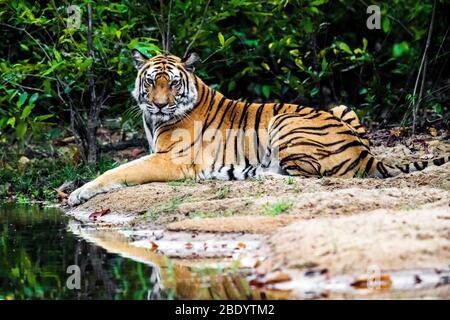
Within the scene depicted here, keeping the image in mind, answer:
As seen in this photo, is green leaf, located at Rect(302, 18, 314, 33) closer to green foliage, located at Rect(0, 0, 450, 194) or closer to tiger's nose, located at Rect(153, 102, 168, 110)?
green foliage, located at Rect(0, 0, 450, 194)

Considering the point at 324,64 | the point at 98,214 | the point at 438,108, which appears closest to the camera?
the point at 98,214

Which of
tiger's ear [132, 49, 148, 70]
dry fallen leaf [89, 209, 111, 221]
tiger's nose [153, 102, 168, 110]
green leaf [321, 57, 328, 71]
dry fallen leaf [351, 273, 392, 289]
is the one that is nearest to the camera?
dry fallen leaf [351, 273, 392, 289]

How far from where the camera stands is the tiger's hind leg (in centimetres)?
902

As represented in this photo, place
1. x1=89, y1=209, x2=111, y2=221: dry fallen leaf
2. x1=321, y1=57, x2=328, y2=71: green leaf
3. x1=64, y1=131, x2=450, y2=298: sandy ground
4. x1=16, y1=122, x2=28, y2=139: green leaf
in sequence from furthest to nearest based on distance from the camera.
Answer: x1=321, y1=57, x2=328, y2=71: green leaf < x1=16, y1=122, x2=28, y2=139: green leaf < x1=89, y1=209, x2=111, y2=221: dry fallen leaf < x1=64, y1=131, x2=450, y2=298: sandy ground

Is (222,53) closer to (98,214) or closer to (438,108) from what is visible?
(438,108)

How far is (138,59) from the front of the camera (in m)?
9.81

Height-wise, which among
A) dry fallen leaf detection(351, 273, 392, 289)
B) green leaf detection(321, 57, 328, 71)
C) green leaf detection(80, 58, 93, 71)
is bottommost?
dry fallen leaf detection(351, 273, 392, 289)

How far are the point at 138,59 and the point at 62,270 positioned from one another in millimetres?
4562

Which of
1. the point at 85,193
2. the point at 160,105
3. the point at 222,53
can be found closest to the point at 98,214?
the point at 85,193

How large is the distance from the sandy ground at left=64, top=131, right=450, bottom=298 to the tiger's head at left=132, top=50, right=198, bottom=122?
2.98ft

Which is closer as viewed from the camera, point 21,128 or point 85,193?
point 85,193

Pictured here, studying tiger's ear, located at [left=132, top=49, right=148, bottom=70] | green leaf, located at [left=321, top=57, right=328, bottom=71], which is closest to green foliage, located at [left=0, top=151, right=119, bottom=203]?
tiger's ear, located at [left=132, top=49, right=148, bottom=70]
